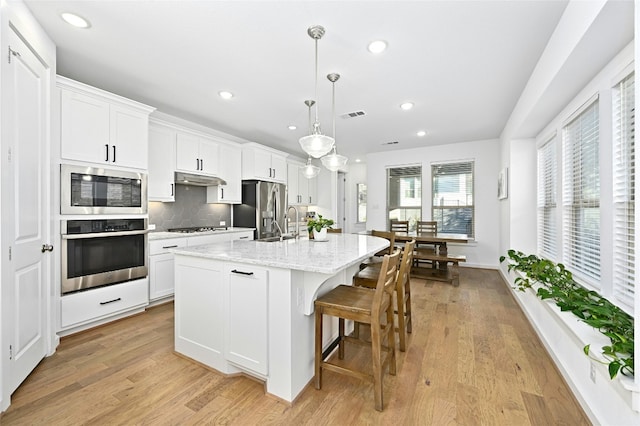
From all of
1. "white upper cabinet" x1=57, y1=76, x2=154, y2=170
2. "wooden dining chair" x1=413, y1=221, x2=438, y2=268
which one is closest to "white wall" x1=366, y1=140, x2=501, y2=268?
"wooden dining chair" x1=413, y1=221, x2=438, y2=268

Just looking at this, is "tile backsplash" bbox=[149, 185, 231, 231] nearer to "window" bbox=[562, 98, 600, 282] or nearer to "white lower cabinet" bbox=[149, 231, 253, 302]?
"white lower cabinet" bbox=[149, 231, 253, 302]

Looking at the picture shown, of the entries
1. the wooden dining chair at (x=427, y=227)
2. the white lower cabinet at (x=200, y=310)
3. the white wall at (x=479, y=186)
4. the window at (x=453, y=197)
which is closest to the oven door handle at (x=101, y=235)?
the white lower cabinet at (x=200, y=310)

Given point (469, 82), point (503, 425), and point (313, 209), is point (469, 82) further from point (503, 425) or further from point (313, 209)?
point (313, 209)

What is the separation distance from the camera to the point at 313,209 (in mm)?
7359

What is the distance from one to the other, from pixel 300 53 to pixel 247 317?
220 cm

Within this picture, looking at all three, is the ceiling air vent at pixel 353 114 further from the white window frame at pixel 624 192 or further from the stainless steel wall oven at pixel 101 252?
the stainless steel wall oven at pixel 101 252

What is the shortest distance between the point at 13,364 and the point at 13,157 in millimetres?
1310

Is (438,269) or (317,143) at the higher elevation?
(317,143)

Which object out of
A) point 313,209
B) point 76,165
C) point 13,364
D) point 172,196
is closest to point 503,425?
point 13,364

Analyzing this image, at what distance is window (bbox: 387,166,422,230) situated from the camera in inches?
247

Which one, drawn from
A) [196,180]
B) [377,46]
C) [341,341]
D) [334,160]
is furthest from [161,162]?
[341,341]

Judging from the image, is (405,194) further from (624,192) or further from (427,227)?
(624,192)

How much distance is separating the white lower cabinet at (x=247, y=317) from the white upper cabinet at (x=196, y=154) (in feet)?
8.79

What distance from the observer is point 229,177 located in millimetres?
4762
